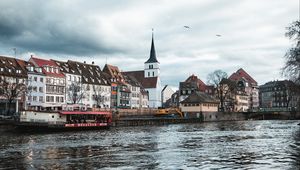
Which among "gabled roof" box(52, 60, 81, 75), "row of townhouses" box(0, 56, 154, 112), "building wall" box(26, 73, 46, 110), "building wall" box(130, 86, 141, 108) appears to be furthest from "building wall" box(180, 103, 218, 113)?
"building wall" box(26, 73, 46, 110)

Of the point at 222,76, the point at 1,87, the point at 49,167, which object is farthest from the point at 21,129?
the point at 222,76

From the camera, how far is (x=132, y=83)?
A: 150 meters

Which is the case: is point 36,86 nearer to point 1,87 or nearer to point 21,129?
point 1,87

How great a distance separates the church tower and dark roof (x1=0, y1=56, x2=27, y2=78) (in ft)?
282

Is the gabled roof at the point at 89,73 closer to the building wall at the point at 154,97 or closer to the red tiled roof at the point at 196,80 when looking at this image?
the building wall at the point at 154,97

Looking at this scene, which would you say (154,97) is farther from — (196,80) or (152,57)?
(196,80)

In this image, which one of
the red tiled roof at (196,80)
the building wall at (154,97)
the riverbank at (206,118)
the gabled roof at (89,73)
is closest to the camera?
the riverbank at (206,118)

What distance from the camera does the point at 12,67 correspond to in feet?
324

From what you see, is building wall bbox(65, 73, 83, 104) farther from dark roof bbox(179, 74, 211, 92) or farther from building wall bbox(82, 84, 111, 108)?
dark roof bbox(179, 74, 211, 92)

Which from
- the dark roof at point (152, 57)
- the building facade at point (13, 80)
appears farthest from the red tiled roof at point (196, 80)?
the building facade at point (13, 80)

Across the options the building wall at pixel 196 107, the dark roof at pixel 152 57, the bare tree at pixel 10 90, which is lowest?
the building wall at pixel 196 107

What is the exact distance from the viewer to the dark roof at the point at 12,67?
9547cm

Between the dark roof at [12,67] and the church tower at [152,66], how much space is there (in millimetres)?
85899

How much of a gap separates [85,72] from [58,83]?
14437 mm
